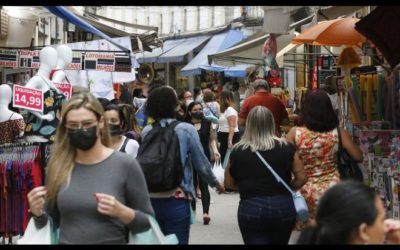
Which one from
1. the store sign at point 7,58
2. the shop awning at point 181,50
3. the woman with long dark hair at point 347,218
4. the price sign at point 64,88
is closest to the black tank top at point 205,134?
the price sign at point 64,88

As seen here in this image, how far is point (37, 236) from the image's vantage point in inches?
178

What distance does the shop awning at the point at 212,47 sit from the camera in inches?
1270

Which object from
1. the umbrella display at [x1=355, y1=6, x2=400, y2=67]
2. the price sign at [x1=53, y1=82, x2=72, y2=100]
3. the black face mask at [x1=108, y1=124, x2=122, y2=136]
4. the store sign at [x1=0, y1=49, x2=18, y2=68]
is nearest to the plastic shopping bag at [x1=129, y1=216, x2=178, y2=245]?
the black face mask at [x1=108, y1=124, x2=122, y2=136]

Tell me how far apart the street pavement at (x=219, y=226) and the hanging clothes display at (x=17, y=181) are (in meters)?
2.07

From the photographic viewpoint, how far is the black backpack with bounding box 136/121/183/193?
5.99 metres

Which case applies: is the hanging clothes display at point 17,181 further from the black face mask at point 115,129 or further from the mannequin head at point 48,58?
the black face mask at point 115,129

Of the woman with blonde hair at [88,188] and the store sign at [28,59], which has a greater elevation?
the store sign at [28,59]

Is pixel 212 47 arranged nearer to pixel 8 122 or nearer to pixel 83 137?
pixel 8 122

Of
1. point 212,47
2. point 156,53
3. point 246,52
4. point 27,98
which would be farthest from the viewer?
point 156,53

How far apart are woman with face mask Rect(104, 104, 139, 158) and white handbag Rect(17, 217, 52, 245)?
1986 mm

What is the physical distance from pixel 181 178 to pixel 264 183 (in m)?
0.65

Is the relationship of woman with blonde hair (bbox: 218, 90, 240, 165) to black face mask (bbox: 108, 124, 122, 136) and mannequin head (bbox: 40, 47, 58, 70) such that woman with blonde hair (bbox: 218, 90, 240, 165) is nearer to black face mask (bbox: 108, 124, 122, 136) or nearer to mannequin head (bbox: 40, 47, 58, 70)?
mannequin head (bbox: 40, 47, 58, 70)

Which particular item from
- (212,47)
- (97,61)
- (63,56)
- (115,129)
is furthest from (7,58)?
(212,47)
